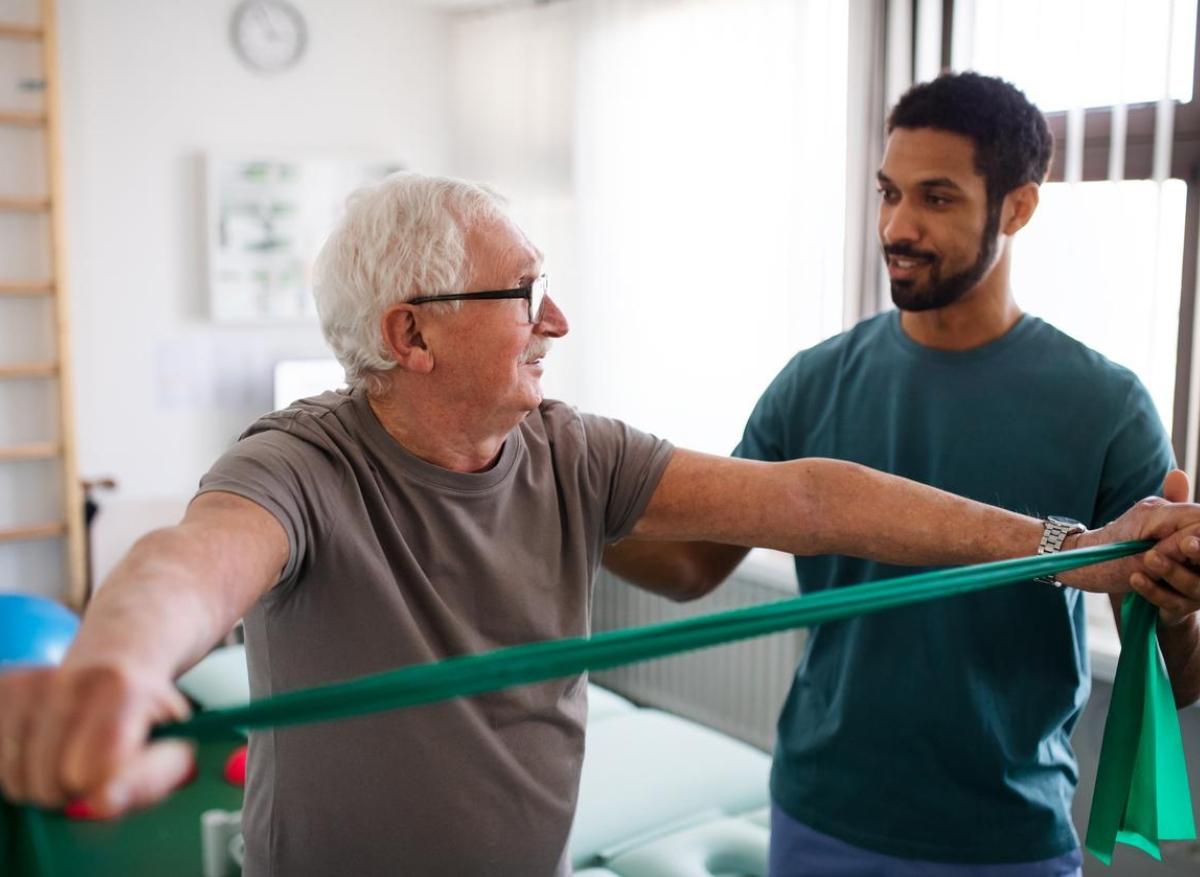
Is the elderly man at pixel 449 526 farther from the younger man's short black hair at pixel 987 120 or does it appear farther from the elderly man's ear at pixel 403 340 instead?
the younger man's short black hair at pixel 987 120

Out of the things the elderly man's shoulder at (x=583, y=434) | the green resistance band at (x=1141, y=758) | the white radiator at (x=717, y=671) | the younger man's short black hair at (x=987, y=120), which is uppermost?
the younger man's short black hair at (x=987, y=120)

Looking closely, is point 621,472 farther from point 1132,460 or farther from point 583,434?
point 1132,460

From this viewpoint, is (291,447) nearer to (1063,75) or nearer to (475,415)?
(475,415)

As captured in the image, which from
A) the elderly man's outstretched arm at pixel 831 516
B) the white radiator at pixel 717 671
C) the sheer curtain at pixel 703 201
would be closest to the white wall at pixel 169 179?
the sheer curtain at pixel 703 201

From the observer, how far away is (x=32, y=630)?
3.66 meters

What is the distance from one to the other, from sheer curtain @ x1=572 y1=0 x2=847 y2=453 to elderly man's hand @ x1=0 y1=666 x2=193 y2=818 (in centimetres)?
326

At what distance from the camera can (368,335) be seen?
56.9 inches

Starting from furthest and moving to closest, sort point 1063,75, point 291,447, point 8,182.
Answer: point 8,182
point 1063,75
point 291,447

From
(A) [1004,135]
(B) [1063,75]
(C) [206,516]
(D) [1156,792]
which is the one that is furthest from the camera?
(B) [1063,75]

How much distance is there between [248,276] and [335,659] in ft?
13.3

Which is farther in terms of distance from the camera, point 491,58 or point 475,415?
point 491,58

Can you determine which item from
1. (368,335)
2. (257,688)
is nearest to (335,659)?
(257,688)

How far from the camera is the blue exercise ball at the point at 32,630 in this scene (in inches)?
140

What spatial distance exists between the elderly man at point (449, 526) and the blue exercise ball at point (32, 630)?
2.55 m
